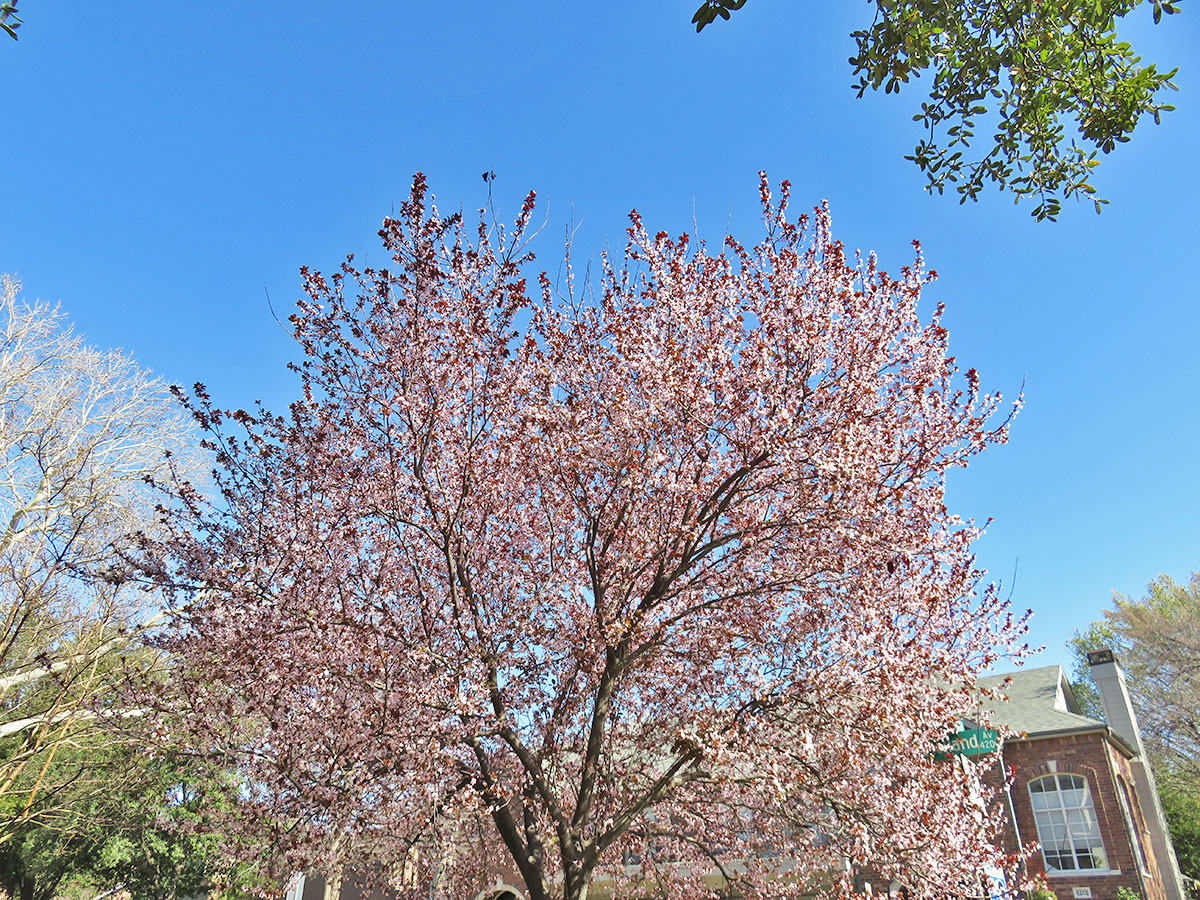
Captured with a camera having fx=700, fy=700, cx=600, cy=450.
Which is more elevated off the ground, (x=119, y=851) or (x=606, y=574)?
(x=606, y=574)

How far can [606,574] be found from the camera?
879cm

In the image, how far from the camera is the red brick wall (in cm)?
1736

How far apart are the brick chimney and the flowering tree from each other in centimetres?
1831

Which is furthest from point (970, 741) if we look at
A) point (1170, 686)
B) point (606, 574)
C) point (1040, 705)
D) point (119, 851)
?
point (1170, 686)

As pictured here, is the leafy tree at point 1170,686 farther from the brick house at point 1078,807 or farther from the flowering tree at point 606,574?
the flowering tree at point 606,574

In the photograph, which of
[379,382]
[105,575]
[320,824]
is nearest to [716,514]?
[379,382]

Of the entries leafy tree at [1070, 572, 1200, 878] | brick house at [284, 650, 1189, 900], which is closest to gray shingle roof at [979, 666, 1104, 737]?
brick house at [284, 650, 1189, 900]

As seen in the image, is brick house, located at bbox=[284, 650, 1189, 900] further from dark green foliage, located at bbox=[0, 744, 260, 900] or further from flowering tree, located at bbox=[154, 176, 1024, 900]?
flowering tree, located at bbox=[154, 176, 1024, 900]

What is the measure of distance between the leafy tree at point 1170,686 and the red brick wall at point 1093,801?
11.7 meters

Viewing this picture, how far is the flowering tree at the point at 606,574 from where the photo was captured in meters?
7.41

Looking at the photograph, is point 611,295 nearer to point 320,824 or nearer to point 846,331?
point 846,331

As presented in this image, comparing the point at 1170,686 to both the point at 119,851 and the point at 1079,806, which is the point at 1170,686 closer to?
the point at 1079,806

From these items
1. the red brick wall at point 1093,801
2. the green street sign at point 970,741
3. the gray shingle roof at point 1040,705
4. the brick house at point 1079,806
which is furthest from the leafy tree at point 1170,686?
the green street sign at point 970,741

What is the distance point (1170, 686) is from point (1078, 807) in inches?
713
